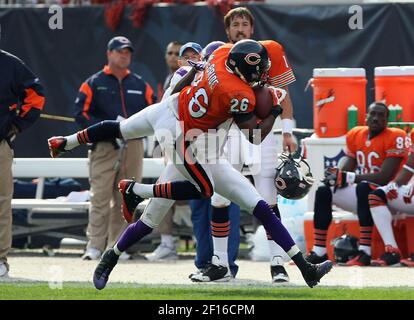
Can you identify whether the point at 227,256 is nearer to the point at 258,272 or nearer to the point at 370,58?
the point at 258,272

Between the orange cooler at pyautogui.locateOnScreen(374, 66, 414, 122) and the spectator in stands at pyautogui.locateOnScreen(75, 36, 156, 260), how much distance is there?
83.8 inches

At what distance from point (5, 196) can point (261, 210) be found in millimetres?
2351

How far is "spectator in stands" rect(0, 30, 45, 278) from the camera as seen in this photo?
9000 mm

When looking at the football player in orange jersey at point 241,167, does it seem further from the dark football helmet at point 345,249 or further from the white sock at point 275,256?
the dark football helmet at point 345,249

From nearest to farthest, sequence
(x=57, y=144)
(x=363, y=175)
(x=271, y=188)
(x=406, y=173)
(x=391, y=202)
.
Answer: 1. (x=57, y=144)
2. (x=271, y=188)
3. (x=406, y=173)
4. (x=391, y=202)
5. (x=363, y=175)

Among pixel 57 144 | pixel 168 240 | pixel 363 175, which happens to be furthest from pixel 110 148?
pixel 57 144

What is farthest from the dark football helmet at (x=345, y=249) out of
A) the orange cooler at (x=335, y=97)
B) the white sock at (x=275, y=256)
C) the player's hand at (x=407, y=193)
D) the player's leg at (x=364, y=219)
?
the white sock at (x=275, y=256)

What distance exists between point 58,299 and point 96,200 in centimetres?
378

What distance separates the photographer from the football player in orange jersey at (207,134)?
7.50m

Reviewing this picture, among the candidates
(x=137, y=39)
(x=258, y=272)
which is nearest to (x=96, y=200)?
(x=258, y=272)

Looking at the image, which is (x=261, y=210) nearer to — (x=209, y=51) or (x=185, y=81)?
(x=185, y=81)

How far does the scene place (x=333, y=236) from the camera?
1070cm

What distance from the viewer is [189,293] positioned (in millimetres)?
7672

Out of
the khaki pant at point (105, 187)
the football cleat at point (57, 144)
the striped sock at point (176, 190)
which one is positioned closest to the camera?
the striped sock at point (176, 190)
